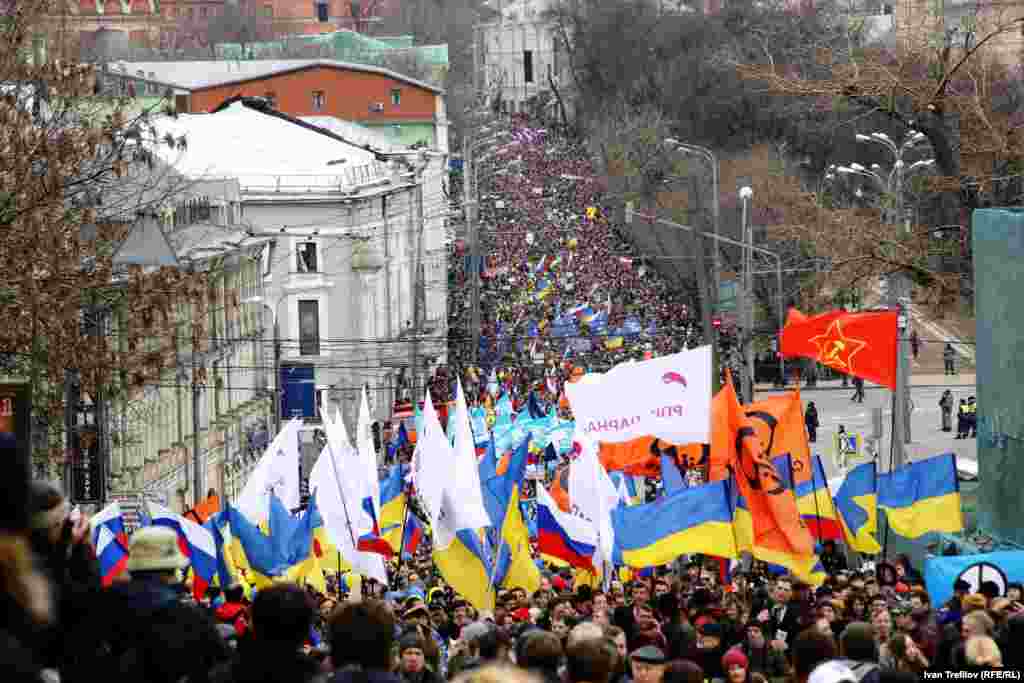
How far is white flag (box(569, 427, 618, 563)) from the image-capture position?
58.4 ft

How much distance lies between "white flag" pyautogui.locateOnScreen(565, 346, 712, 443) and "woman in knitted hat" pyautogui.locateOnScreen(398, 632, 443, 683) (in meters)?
9.19

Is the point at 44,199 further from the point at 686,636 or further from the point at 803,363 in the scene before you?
the point at 803,363

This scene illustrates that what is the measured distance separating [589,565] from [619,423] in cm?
185

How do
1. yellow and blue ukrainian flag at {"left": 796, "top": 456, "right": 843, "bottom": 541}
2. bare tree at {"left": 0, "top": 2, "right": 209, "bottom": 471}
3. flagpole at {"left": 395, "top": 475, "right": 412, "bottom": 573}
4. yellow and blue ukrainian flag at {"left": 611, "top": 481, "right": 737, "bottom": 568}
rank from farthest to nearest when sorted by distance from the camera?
bare tree at {"left": 0, "top": 2, "right": 209, "bottom": 471}, flagpole at {"left": 395, "top": 475, "right": 412, "bottom": 573}, yellow and blue ukrainian flag at {"left": 796, "top": 456, "right": 843, "bottom": 541}, yellow and blue ukrainian flag at {"left": 611, "top": 481, "right": 737, "bottom": 568}

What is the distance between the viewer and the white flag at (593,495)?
1781cm

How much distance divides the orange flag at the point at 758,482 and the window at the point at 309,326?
43.9 m

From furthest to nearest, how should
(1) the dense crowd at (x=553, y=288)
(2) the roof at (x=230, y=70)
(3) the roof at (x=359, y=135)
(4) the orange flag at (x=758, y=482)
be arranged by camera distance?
(2) the roof at (x=230, y=70)
(3) the roof at (x=359, y=135)
(1) the dense crowd at (x=553, y=288)
(4) the orange flag at (x=758, y=482)

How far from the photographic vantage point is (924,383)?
2330 inches

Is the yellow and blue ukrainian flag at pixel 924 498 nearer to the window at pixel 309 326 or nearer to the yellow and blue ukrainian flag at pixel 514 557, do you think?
the yellow and blue ukrainian flag at pixel 514 557

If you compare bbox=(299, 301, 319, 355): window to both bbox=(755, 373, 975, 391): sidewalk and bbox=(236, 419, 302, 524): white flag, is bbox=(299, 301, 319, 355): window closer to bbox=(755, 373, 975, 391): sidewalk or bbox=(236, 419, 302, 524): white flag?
bbox=(755, 373, 975, 391): sidewalk

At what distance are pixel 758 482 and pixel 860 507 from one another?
5.72ft

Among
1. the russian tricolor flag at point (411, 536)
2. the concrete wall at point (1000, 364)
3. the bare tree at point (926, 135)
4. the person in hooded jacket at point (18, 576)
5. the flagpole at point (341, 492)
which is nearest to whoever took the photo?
the person in hooded jacket at point (18, 576)

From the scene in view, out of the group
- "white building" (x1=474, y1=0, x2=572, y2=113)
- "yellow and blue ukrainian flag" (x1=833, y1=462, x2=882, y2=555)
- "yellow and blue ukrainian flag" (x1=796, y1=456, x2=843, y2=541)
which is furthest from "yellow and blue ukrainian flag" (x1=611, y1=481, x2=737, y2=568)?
"white building" (x1=474, y1=0, x2=572, y2=113)

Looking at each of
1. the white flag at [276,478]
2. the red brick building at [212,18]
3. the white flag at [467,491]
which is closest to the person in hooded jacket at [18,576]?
the white flag at [467,491]
